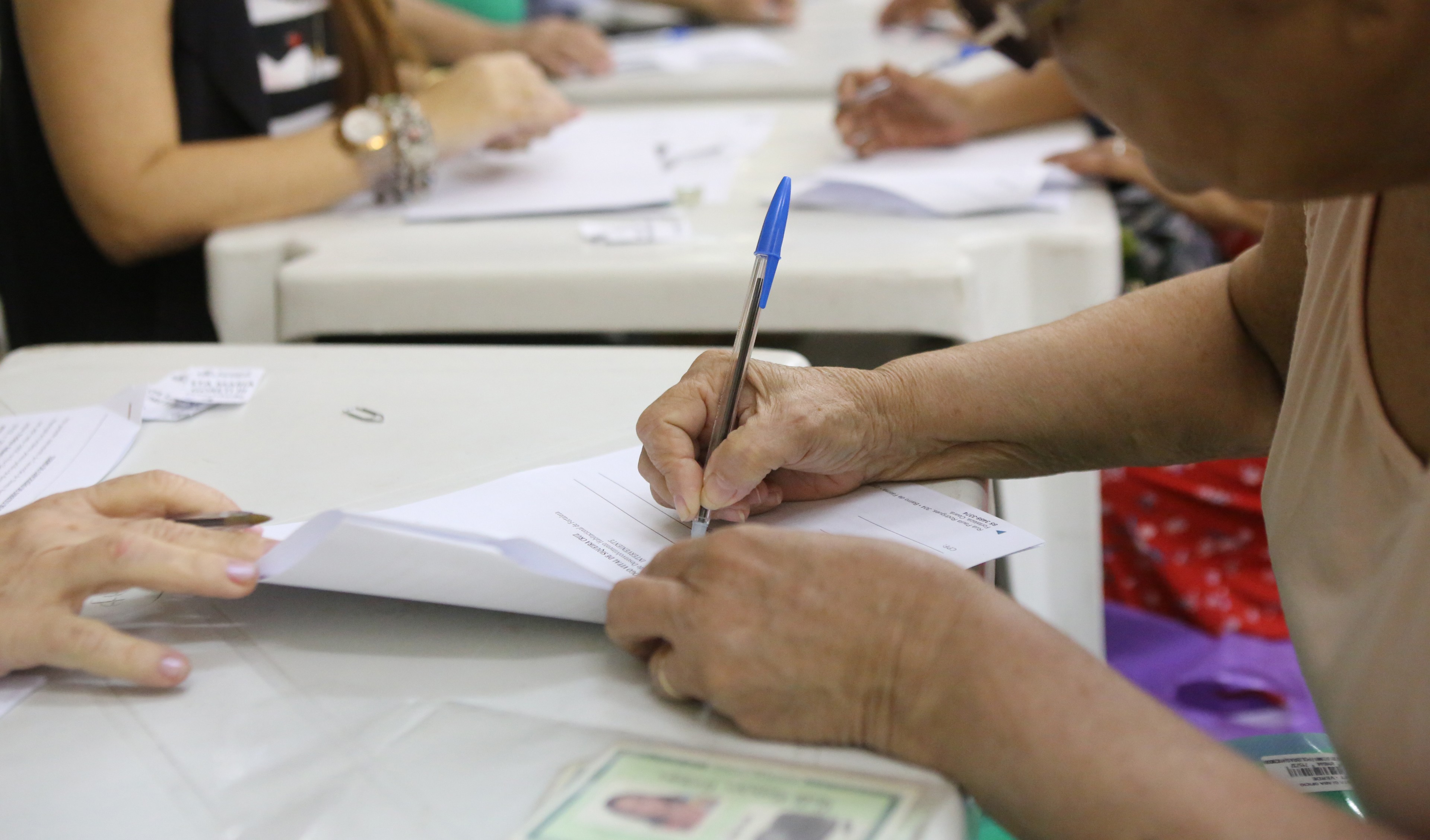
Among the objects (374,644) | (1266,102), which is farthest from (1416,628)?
(374,644)

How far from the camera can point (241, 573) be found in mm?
617

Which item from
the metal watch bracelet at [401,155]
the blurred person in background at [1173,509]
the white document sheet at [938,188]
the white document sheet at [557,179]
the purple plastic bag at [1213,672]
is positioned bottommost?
the purple plastic bag at [1213,672]

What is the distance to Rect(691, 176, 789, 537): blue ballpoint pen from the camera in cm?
71

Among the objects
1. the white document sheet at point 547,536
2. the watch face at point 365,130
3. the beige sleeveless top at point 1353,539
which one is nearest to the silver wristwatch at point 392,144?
the watch face at point 365,130

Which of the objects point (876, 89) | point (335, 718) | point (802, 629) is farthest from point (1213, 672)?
point (335, 718)

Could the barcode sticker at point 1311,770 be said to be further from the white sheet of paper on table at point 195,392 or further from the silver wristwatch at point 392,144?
the silver wristwatch at point 392,144

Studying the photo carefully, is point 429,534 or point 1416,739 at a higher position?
point 429,534

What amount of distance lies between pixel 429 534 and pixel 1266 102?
43 cm

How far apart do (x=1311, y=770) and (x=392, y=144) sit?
1.23 meters

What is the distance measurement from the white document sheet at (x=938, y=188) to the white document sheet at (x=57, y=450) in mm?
810

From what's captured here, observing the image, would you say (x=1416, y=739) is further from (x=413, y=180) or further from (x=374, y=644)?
(x=413, y=180)

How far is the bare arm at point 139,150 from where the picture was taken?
130 cm

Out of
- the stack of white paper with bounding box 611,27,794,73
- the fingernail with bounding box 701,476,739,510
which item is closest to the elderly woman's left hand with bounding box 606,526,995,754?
the fingernail with bounding box 701,476,739,510

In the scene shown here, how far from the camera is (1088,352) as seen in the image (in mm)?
849
